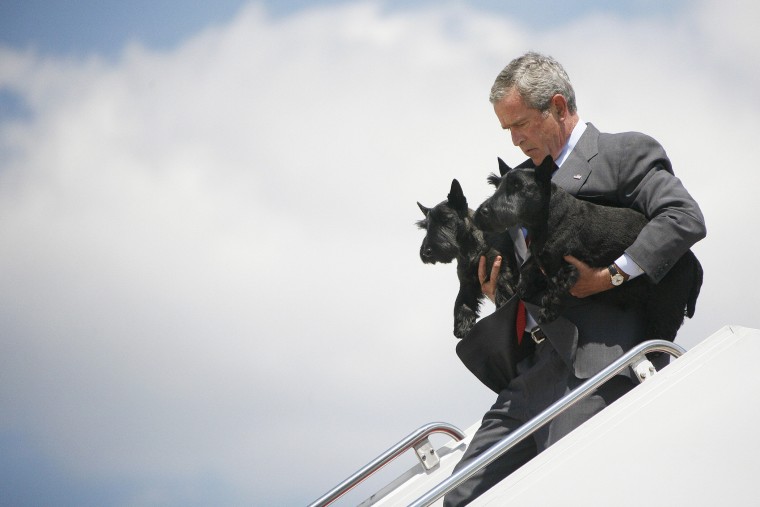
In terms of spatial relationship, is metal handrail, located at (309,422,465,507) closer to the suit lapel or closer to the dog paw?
the dog paw

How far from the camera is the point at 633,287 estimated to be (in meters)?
3.21

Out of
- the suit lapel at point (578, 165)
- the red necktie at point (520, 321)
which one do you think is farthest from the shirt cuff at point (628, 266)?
the red necktie at point (520, 321)

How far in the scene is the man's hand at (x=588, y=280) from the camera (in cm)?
318

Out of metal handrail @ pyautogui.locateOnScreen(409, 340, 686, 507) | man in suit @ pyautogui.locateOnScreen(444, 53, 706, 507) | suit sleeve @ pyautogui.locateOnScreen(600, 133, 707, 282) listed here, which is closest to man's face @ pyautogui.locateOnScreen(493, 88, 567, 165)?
man in suit @ pyautogui.locateOnScreen(444, 53, 706, 507)

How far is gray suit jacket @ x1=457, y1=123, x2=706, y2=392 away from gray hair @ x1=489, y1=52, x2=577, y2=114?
0.62ft

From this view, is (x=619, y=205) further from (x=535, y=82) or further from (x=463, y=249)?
(x=463, y=249)

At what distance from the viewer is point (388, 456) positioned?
3.95 meters

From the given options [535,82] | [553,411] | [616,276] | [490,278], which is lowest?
[553,411]

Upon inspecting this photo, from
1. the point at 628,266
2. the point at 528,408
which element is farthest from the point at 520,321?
the point at 628,266

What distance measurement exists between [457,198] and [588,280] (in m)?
1.06

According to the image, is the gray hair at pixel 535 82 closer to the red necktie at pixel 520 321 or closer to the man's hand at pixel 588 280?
the man's hand at pixel 588 280

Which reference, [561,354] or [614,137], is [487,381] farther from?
[614,137]

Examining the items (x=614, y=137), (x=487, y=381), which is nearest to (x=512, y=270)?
(x=487, y=381)

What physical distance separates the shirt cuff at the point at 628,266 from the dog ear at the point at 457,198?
3.65 ft
